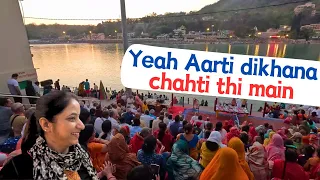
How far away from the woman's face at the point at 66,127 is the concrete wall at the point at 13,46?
788 cm

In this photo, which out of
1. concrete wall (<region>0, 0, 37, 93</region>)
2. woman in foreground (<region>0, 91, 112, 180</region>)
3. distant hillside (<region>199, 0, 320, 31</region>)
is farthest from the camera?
distant hillside (<region>199, 0, 320, 31</region>)

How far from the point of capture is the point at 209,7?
85250mm

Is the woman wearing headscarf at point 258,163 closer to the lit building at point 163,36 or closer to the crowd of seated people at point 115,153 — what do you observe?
the crowd of seated people at point 115,153

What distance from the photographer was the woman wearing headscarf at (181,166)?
244 centimetres

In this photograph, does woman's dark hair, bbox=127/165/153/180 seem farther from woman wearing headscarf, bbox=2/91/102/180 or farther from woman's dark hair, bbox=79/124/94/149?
woman's dark hair, bbox=79/124/94/149

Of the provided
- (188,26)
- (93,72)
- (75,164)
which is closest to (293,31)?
(188,26)

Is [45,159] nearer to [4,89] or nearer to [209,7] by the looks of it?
[4,89]

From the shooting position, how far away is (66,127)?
1.04 meters

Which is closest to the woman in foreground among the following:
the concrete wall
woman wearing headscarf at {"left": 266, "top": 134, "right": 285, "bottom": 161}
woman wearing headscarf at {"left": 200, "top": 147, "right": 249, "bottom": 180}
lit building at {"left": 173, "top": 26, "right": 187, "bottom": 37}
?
woman wearing headscarf at {"left": 200, "top": 147, "right": 249, "bottom": 180}

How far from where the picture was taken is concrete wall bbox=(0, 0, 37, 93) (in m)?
7.93

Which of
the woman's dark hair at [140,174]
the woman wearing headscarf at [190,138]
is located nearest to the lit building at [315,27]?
the woman wearing headscarf at [190,138]

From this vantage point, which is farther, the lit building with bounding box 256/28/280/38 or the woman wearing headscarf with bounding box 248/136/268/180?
the lit building with bounding box 256/28/280/38

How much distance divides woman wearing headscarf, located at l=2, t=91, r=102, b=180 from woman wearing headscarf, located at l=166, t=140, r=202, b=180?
149cm

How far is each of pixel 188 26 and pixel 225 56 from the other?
212 feet
